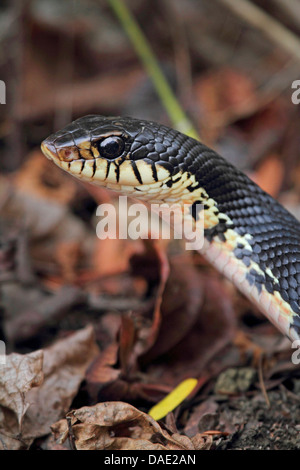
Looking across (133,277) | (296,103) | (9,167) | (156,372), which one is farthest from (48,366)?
(296,103)

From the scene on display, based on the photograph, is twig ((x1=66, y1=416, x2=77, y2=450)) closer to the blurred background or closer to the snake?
the blurred background

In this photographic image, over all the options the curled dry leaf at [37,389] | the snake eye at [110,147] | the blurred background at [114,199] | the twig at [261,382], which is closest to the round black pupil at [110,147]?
the snake eye at [110,147]

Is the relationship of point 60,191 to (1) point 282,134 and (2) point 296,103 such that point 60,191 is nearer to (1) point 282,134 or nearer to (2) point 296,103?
(1) point 282,134

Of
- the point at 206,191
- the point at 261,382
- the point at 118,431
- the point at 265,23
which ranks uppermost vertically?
the point at 265,23

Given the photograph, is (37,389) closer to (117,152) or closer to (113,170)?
(113,170)

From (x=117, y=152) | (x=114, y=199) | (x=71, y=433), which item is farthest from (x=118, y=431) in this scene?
(x=114, y=199)

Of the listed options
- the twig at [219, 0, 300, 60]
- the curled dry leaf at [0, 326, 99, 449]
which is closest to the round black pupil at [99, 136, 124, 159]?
the curled dry leaf at [0, 326, 99, 449]

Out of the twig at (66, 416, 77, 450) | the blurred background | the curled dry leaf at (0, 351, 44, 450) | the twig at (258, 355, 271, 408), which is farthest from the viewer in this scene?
the blurred background
